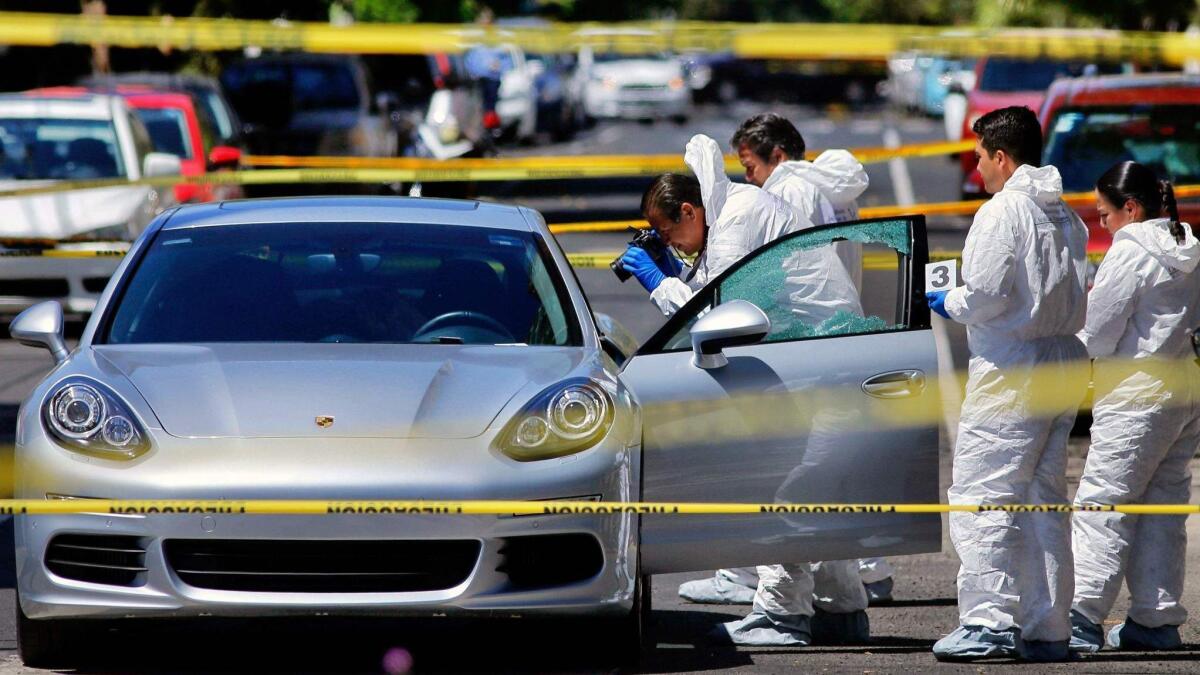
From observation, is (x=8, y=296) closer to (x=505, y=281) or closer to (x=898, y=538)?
(x=505, y=281)

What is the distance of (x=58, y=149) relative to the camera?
15.0 metres

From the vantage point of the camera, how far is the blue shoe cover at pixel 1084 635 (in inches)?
260

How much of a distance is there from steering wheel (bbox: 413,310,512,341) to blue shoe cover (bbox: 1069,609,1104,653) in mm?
2021

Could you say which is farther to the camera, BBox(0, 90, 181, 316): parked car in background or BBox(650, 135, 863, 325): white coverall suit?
BBox(0, 90, 181, 316): parked car in background

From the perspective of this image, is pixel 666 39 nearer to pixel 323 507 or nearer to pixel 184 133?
pixel 184 133

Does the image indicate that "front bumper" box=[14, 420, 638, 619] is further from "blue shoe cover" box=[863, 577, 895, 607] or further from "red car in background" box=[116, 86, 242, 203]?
"red car in background" box=[116, 86, 242, 203]

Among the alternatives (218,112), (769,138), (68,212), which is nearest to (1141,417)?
(769,138)

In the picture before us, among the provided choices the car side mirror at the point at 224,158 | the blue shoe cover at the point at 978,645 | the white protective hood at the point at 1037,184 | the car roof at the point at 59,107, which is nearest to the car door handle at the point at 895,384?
the white protective hood at the point at 1037,184

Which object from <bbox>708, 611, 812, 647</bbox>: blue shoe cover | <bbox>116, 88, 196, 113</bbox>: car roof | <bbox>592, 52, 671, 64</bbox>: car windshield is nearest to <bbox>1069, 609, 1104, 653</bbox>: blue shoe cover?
<bbox>708, 611, 812, 647</bbox>: blue shoe cover

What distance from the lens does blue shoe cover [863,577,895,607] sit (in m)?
7.49

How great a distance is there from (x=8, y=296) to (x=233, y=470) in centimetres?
845

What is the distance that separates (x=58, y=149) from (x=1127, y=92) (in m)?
7.52

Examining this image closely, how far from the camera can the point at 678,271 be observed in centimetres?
756

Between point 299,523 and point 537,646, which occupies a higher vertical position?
point 299,523
